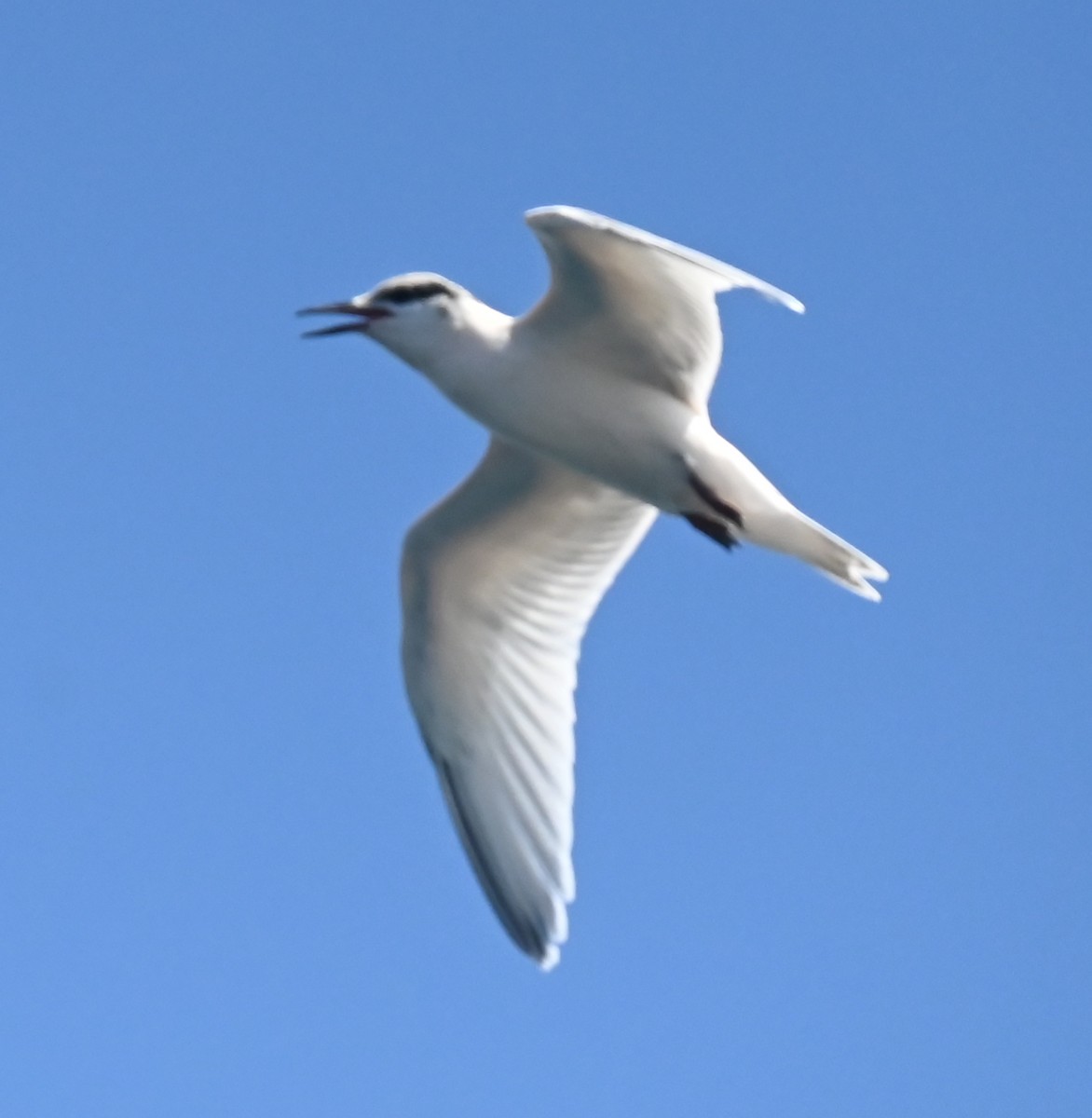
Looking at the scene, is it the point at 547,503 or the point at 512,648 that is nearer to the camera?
the point at 547,503

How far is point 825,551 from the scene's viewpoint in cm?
1045

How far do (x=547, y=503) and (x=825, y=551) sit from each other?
1749 mm

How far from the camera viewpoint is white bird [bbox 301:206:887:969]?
10.1 m

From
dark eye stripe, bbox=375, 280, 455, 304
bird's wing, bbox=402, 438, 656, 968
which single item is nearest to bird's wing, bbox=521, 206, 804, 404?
dark eye stripe, bbox=375, 280, 455, 304

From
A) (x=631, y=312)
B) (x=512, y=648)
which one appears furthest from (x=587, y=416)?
(x=512, y=648)

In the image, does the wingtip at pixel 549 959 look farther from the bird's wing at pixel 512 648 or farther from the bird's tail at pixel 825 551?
the bird's tail at pixel 825 551

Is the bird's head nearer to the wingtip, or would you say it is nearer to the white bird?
the white bird

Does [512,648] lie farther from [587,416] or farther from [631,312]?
[631,312]

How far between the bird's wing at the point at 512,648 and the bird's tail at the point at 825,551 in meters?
1.42

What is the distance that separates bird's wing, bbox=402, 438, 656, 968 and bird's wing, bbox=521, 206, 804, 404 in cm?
112

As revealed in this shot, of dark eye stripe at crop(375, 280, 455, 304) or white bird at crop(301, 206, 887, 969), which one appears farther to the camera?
dark eye stripe at crop(375, 280, 455, 304)

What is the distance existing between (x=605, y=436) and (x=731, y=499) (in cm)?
67

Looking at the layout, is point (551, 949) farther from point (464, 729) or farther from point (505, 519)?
point (505, 519)

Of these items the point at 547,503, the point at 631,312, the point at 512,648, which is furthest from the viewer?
the point at 512,648
